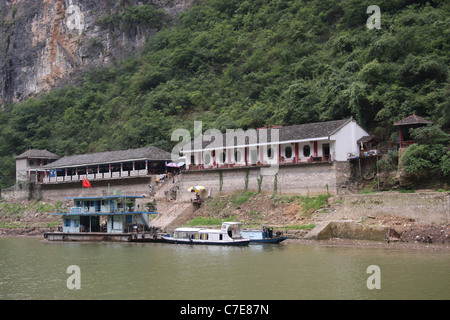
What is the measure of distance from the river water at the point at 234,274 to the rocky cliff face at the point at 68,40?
68.0 metres

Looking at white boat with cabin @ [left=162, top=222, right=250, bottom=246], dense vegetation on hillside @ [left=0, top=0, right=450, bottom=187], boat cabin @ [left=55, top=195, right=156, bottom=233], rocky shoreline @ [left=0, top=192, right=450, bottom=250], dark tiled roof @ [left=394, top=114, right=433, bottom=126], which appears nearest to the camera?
rocky shoreline @ [left=0, top=192, right=450, bottom=250]

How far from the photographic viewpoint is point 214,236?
36969 mm

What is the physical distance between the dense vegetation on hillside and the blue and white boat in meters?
12.4

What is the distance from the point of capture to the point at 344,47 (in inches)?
2239

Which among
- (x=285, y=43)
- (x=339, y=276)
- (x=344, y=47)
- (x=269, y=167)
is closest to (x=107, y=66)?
(x=285, y=43)

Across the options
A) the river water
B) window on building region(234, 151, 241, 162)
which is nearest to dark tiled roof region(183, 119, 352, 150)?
window on building region(234, 151, 241, 162)

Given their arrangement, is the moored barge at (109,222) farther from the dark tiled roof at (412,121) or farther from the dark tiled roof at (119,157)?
the dark tiled roof at (412,121)

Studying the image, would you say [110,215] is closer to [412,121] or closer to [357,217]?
[357,217]

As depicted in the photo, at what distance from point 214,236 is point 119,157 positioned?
76.4 ft

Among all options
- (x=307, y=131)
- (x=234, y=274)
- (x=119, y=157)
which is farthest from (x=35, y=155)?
(x=234, y=274)

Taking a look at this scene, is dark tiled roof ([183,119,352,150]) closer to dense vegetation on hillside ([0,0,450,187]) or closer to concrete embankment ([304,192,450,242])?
dense vegetation on hillside ([0,0,450,187])

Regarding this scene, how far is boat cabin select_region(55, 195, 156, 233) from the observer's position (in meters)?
43.2

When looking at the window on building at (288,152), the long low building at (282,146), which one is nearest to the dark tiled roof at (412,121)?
the long low building at (282,146)

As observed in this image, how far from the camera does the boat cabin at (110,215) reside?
43.2m
